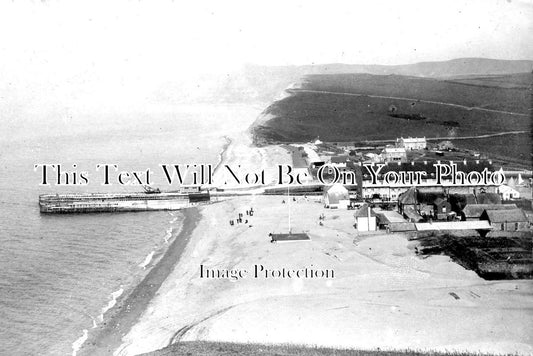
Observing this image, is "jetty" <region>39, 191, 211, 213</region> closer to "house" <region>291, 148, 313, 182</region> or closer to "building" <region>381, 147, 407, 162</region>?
"house" <region>291, 148, 313, 182</region>

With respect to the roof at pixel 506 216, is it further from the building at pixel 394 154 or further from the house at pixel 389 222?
the building at pixel 394 154

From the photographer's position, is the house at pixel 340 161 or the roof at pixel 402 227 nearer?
the roof at pixel 402 227

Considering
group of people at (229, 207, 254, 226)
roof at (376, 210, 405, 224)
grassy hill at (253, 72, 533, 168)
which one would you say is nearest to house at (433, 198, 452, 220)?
roof at (376, 210, 405, 224)

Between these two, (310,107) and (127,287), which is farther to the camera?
(310,107)

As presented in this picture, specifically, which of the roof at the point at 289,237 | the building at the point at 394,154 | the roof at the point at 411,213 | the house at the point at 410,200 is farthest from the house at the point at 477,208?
the building at the point at 394,154

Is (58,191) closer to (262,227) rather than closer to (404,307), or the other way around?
(262,227)

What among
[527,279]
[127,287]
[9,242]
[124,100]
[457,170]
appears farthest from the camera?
[124,100]

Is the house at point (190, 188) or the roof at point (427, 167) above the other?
the roof at point (427, 167)

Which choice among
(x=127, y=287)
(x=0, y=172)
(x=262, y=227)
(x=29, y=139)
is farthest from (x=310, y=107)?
(x=127, y=287)
